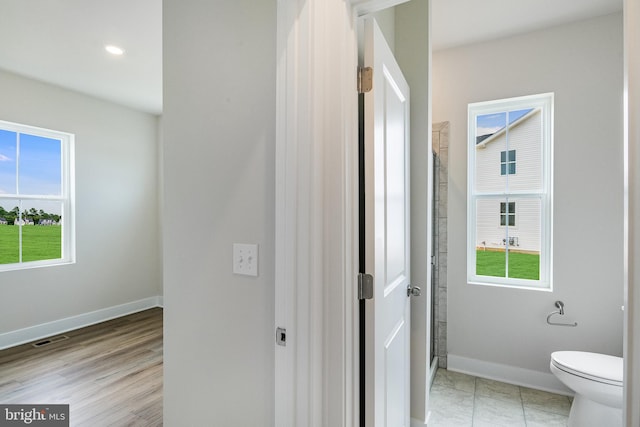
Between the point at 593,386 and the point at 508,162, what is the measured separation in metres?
1.69

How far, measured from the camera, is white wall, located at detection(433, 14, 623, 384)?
88.9 inches

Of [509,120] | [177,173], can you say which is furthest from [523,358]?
[177,173]

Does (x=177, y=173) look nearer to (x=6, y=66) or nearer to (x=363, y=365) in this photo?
(x=363, y=365)

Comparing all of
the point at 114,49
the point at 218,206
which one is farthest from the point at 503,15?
the point at 114,49

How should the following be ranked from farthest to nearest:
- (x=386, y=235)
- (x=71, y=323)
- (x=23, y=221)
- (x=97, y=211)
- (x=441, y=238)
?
(x=97, y=211) < (x=71, y=323) < (x=23, y=221) < (x=441, y=238) < (x=386, y=235)

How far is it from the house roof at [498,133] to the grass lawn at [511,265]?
37.1 inches

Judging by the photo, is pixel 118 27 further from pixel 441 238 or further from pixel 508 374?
pixel 508 374

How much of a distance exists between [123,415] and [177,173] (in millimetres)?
1862

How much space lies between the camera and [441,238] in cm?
277

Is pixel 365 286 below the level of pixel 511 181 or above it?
below

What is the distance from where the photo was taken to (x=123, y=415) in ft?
7.01

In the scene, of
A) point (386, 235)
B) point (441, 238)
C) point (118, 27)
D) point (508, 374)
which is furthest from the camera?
point (441, 238)

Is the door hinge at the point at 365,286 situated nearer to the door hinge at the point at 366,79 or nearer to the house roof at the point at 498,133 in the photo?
the door hinge at the point at 366,79

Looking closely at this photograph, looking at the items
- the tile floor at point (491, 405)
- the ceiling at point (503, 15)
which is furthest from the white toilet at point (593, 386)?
the ceiling at point (503, 15)
